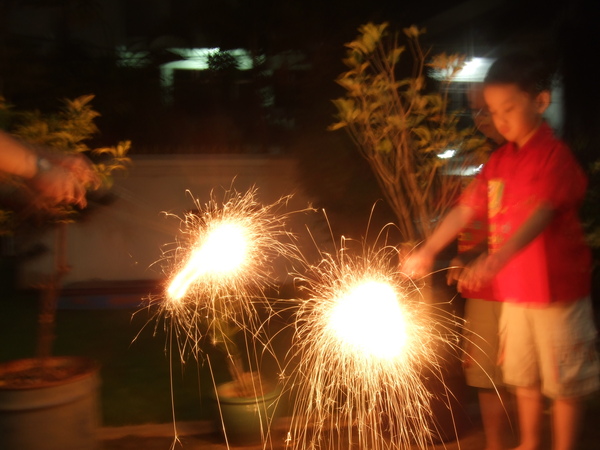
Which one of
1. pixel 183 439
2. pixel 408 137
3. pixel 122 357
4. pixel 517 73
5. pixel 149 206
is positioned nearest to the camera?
pixel 517 73

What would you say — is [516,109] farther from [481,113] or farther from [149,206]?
[149,206]

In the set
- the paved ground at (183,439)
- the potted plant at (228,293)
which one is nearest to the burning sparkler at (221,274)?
the potted plant at (228,293)

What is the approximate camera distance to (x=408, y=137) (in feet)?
14.7

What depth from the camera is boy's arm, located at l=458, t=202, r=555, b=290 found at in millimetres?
3031

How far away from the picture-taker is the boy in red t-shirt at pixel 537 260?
3.08m

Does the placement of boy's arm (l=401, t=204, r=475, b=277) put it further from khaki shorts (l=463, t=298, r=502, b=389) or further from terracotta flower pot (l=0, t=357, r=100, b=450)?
terracotta flower pot (l=0, t=357, r=100, b=450)

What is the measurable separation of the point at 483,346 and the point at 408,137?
1.49 metres

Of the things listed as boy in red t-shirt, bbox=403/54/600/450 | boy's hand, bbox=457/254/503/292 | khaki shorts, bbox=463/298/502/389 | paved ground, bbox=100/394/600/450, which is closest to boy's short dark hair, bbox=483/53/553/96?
boy in red t-shirt, bbox=403/54/600/450

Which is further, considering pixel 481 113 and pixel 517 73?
pixel 481 113

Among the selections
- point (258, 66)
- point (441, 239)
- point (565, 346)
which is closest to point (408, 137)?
point (441, 239)

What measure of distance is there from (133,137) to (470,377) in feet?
29.4

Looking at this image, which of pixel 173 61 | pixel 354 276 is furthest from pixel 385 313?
pixel 173 61

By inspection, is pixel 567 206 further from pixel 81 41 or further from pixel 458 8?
pixel 458 8

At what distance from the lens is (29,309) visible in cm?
994
